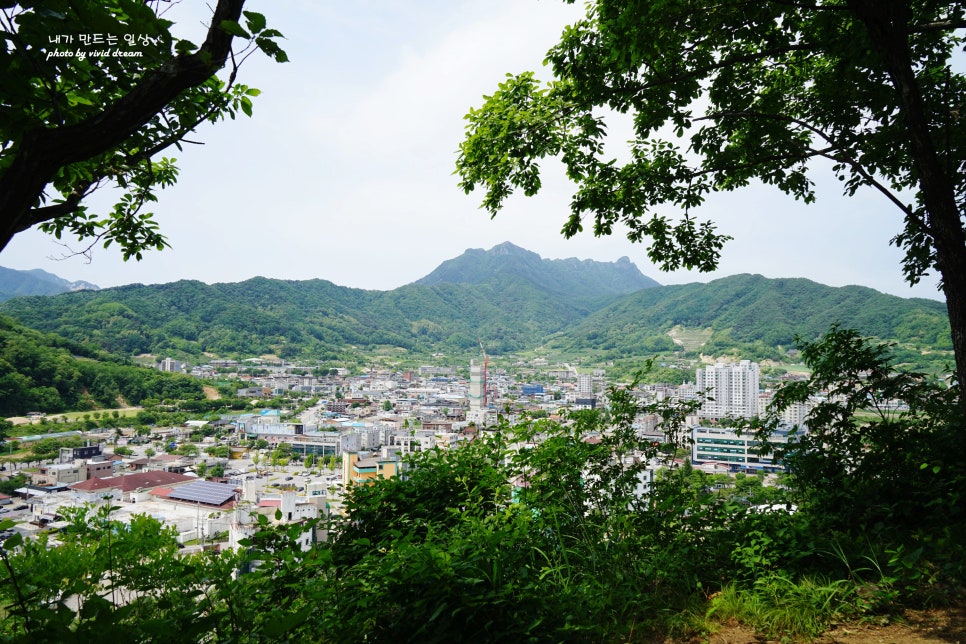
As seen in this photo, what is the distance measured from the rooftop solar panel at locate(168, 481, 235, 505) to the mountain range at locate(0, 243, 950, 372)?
879 cm

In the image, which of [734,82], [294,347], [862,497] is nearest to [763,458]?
[862,497]

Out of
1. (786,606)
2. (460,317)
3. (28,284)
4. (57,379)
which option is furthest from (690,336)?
(28,284)

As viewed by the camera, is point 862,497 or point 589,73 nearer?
point 862,497

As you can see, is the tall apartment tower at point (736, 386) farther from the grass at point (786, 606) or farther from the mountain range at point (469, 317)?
the grass at point (786, 606)

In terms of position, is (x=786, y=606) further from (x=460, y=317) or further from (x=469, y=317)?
(x=460, y=317)

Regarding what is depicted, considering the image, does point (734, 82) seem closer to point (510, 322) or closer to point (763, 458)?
point (763, 458)

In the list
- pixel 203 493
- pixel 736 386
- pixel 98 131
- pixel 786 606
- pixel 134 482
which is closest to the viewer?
pixel 98 131

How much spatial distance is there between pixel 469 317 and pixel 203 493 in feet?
202

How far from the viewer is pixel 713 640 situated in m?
1.94

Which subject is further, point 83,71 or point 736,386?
point 736,386

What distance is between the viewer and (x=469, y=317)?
6969cm

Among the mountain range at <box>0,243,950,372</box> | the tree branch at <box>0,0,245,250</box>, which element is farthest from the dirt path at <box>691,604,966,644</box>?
the tree branch at <box>0,0,245,250</box>

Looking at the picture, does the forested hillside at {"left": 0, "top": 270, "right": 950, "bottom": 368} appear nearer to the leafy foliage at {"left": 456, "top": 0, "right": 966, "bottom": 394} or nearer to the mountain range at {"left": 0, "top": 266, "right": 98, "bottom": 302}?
the leafy foliage at {"left": 456, "top": 0, "right": 966, "bottom": 394}

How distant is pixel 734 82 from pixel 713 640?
4960 millimetres
